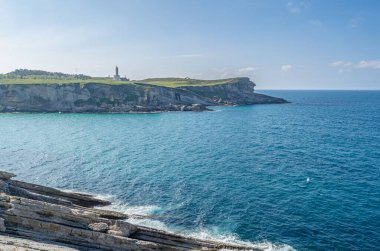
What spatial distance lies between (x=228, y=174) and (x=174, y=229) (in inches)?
877

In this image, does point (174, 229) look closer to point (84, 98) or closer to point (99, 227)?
point (99, 227)

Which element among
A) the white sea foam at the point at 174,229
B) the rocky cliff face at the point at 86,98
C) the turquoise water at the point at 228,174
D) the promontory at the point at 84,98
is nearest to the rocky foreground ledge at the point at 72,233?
the white sea foam at the point at 174,229

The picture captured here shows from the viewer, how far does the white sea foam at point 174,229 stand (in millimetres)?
36438

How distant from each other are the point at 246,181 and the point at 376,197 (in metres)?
19.9

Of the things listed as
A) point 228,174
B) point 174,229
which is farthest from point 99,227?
point 228,174

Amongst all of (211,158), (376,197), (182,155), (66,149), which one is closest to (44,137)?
(66,149)

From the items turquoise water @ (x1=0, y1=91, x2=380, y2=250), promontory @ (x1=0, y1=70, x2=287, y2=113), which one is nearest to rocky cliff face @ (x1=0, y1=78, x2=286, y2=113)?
promontory @ (x1=0, y1=70, x2=287, y2=113)

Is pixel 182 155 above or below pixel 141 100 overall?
below

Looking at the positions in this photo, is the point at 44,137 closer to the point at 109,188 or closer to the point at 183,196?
the point at 109,188

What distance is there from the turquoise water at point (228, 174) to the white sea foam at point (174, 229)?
25 cm

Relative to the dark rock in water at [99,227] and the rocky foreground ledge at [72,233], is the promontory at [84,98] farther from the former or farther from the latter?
the dark rock in water at [99,227]

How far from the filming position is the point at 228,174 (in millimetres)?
60688

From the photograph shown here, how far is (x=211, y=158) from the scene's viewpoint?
72.3 meters

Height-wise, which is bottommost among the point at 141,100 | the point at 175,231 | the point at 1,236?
the point at 175,231
